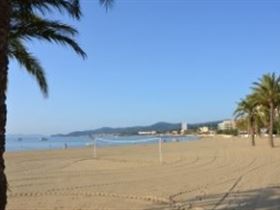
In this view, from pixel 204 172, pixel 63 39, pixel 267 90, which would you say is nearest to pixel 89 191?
pixel 63 39

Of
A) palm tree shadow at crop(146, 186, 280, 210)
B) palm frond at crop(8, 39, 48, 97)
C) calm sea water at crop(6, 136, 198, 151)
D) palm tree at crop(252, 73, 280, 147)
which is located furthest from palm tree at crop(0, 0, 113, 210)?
palm tree at crop(252, 73, 280, 147)

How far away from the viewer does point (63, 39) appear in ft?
38.7

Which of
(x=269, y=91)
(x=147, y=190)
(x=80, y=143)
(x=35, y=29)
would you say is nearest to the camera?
(x=35, y=29)

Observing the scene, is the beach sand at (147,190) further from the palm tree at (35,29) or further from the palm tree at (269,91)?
the palm tree at (269,91)

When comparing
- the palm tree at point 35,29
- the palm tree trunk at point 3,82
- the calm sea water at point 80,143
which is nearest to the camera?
the palm tree trunk at point 3,82

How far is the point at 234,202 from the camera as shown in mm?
11836

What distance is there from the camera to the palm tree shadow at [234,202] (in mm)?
11094

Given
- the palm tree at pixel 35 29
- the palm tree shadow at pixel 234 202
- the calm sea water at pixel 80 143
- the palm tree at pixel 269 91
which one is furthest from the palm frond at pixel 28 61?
the palm tree at pixel 269 91

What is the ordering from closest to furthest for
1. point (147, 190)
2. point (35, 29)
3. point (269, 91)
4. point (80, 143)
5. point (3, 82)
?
point (3, 82) → point (35, 29) → point (147, 190) → point (269, 91) → point (80, 143)

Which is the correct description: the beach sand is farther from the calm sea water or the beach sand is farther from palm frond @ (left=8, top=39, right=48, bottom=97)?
the calm sea water

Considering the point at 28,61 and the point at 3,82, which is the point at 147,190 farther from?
the point at 3,82

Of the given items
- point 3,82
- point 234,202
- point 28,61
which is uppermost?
point 28,61

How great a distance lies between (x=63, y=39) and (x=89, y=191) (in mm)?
4574

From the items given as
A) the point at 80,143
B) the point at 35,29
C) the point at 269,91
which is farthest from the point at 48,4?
the point at 80,143
